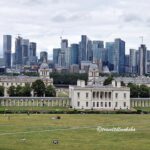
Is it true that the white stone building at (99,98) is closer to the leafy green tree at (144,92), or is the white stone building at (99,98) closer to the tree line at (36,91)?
the leafy green tree at (144,92)

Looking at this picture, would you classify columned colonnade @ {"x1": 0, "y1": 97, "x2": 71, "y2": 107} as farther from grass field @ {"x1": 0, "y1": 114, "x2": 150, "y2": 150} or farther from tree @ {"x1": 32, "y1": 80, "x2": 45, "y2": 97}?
grass field @ {"x1": 0, "y1": 114, "x2": 150, "y2": 150}

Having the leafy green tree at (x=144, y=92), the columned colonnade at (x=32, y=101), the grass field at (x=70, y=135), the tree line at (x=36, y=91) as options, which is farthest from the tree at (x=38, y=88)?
the grass field at (x=70, y=135)

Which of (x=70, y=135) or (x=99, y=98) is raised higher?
(x=99, y=98)

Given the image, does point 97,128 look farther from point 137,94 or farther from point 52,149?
point 137,94

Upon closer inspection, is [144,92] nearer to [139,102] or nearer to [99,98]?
[139,102]

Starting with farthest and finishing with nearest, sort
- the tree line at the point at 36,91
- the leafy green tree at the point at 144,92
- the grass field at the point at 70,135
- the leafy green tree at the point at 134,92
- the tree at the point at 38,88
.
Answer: the leafy green tree at the point at 144,92, the leafy green tree at the point at 134,92, the tree line at the point at 36,91, the tree at the point at 38,88, the grass field at the point at 70,135

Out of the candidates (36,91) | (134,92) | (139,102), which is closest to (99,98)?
(139,102)

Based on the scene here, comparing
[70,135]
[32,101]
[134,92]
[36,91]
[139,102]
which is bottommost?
[70,135]

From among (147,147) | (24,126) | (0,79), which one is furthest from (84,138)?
(0,79)
